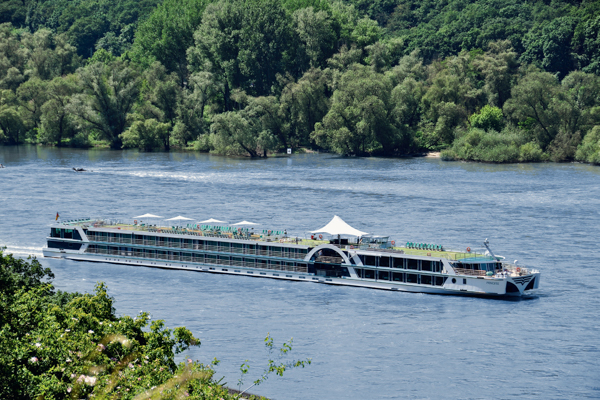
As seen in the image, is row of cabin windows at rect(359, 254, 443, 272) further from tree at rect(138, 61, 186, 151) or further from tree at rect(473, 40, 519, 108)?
tree at rect(138, 61, 186, 151)

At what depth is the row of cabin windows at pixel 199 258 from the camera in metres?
74.2

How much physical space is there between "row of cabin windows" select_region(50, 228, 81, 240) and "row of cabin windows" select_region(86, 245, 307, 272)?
77.1 inches

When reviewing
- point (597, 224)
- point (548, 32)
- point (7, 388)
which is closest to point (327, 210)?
point (597, 224)

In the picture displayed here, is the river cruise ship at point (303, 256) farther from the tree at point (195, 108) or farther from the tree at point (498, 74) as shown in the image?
the tree at point (195, 108)

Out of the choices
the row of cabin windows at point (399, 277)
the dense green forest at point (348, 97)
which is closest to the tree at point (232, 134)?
the dense green forest at point (348, 97)

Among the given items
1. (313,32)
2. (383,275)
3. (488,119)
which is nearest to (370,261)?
(383,275)

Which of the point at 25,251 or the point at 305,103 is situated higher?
the point at 305,103

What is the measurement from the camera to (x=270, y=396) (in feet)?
148

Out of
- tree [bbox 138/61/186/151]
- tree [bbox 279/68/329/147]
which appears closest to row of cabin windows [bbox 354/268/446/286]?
tree [bbox 279/68/329/147]

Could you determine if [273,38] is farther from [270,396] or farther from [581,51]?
[270,396]

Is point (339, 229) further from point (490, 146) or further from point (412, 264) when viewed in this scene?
point (490, 146)

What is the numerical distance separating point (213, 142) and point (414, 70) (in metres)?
49.7

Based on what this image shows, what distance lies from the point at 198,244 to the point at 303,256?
11009 millimetres

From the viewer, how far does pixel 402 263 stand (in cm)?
6994
